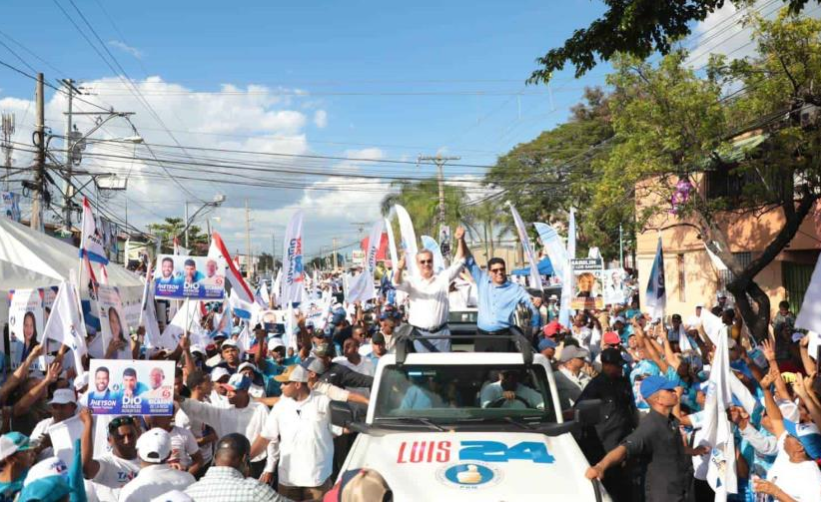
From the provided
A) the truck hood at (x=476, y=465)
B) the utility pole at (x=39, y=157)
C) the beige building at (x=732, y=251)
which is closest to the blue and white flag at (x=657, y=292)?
the beige building at (x=732, y=251)

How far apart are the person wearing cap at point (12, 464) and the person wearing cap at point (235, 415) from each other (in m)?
2.25

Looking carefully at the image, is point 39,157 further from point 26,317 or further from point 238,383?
point 238,383

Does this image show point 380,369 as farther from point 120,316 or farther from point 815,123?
point 815,123

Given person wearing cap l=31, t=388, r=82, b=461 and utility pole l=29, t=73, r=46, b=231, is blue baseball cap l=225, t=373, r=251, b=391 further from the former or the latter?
A: utility pole l=29, t=73, r=46, b=231

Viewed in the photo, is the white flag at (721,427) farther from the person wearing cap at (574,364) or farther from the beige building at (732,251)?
the beige building at (732,251)

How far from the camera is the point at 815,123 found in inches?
566

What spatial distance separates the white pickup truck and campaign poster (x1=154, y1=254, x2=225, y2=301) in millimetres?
5229

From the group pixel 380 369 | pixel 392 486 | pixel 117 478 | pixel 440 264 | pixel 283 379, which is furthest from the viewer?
pixel 440 264

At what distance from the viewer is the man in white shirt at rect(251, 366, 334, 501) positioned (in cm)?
622

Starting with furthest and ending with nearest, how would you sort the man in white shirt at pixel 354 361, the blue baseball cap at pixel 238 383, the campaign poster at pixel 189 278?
1. the campaign poster at pixel 189 278
2. the man in white shirt at pixel 354 361
3. the blue baseball cap at pixel 238 383

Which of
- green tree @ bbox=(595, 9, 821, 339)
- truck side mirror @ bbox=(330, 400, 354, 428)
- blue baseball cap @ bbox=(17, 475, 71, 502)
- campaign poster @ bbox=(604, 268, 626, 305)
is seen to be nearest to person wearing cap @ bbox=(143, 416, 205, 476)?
truck side mirror @ bbox=(330, 400, 354, 428)

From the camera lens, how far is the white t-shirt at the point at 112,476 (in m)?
5.23

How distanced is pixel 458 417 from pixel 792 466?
2.17m

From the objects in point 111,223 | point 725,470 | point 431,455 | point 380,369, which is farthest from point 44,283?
point 111,223
